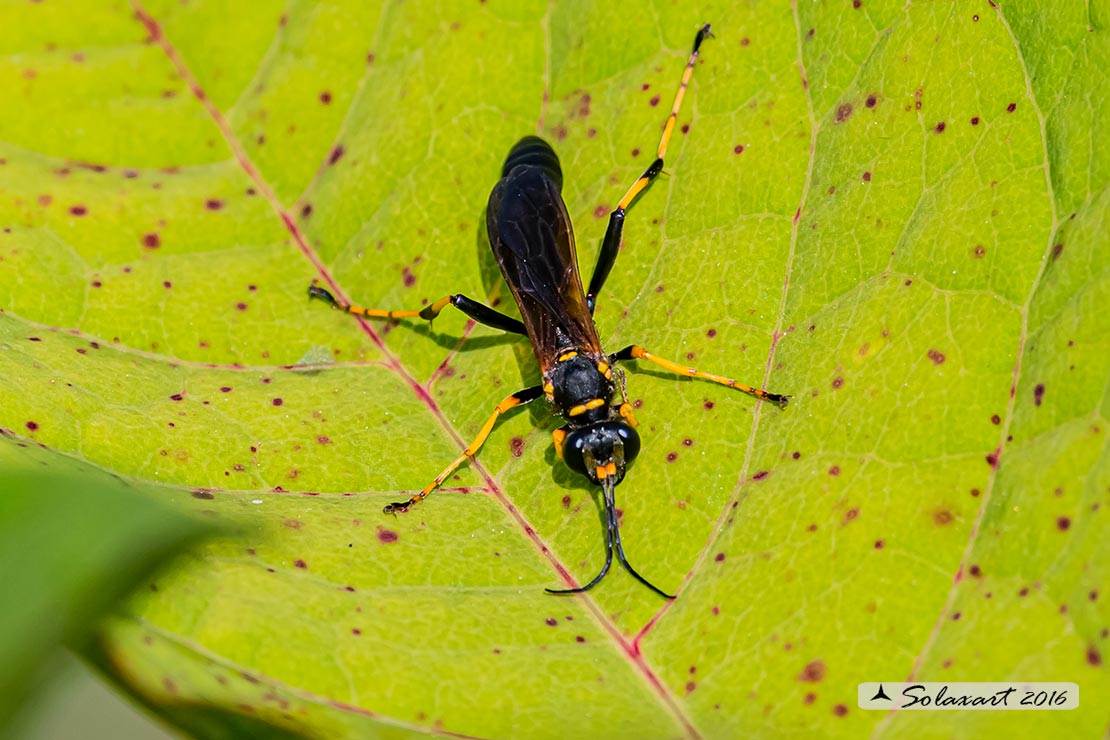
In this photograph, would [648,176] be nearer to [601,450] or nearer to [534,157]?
[534,157]

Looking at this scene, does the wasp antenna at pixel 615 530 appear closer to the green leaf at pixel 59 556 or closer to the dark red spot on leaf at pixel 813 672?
the dark red spot on leaf at pixel 813 672

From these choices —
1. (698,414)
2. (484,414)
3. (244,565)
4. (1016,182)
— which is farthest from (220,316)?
(1016,182)

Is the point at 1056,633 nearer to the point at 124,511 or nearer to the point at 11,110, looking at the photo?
the point at 124,511

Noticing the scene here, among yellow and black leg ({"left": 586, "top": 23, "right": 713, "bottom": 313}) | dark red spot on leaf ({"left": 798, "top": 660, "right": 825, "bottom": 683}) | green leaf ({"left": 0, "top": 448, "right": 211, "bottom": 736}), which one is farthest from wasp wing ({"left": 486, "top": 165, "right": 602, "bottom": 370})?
green leaf ({"left": 0, "top": 448, "right": 211, "bottom": 736})

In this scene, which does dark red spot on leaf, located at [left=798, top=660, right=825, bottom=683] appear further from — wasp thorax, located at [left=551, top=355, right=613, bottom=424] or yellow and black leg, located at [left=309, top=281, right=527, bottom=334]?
yellow and black leg, located at [left=309, top=281, right=527, bottom=334]

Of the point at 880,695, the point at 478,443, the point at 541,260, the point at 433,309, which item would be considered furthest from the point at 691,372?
the point at 880,695
